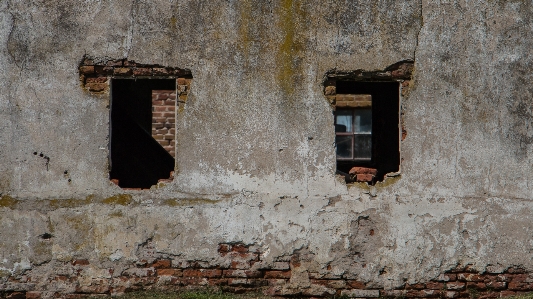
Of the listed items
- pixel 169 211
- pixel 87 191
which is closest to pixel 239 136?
pixel 169 211

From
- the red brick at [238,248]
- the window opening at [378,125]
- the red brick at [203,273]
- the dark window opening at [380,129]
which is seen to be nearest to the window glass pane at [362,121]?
the window opening at [378,125]

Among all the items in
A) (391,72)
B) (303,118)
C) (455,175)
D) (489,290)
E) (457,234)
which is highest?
(391,72)

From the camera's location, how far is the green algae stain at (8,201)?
19.4ft

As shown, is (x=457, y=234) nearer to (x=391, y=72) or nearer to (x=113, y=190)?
(x=391, y=72)

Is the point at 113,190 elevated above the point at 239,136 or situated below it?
below

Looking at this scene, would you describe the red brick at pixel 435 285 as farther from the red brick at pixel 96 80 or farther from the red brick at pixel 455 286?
the red brick at pixel 96 80

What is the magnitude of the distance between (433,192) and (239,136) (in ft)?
5.65

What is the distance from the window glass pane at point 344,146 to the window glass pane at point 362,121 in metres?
0.25

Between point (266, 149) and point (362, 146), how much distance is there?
292 inches

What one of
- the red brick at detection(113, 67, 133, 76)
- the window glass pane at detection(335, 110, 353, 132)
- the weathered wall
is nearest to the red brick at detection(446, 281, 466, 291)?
the weathered wall

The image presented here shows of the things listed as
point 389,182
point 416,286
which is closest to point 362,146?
point 389,182

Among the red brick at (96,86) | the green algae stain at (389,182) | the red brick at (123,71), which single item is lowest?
the green algae stain at (389,182)

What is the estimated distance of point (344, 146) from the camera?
1323cm

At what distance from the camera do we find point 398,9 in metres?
6.02
